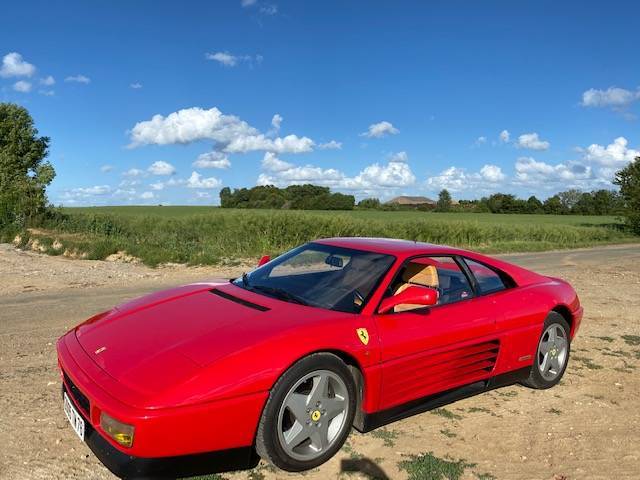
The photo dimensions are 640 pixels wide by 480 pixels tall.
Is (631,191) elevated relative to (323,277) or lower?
elevated

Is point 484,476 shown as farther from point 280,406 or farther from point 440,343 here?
point 280,406

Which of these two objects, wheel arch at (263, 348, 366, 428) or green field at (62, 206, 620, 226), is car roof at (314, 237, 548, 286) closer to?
wheel arch at (263, 348, 366, 428)

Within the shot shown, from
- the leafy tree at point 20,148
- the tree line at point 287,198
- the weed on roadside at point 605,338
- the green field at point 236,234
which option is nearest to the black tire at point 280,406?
the weed on roadside at point 605,338

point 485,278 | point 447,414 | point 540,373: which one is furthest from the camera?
point 540,373

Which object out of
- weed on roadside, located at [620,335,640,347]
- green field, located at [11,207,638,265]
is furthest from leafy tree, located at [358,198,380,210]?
weed on roadside, located at [620,335,640,347]

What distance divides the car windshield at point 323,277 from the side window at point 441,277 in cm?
31

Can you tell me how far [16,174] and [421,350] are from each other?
43908 mm

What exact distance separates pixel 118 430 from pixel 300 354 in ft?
3.24

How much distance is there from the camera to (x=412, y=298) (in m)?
3.34

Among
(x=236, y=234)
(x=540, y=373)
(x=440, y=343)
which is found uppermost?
(x=236, y=234)

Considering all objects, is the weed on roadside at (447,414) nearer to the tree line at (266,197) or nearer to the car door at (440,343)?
the car door at (440,343)

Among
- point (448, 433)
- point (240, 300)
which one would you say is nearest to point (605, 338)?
point (448, 433)

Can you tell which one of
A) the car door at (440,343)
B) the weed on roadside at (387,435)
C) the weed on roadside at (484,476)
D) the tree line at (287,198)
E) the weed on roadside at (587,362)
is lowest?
the weed on roadside at (484,476)

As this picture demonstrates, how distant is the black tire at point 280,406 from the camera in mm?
2750
